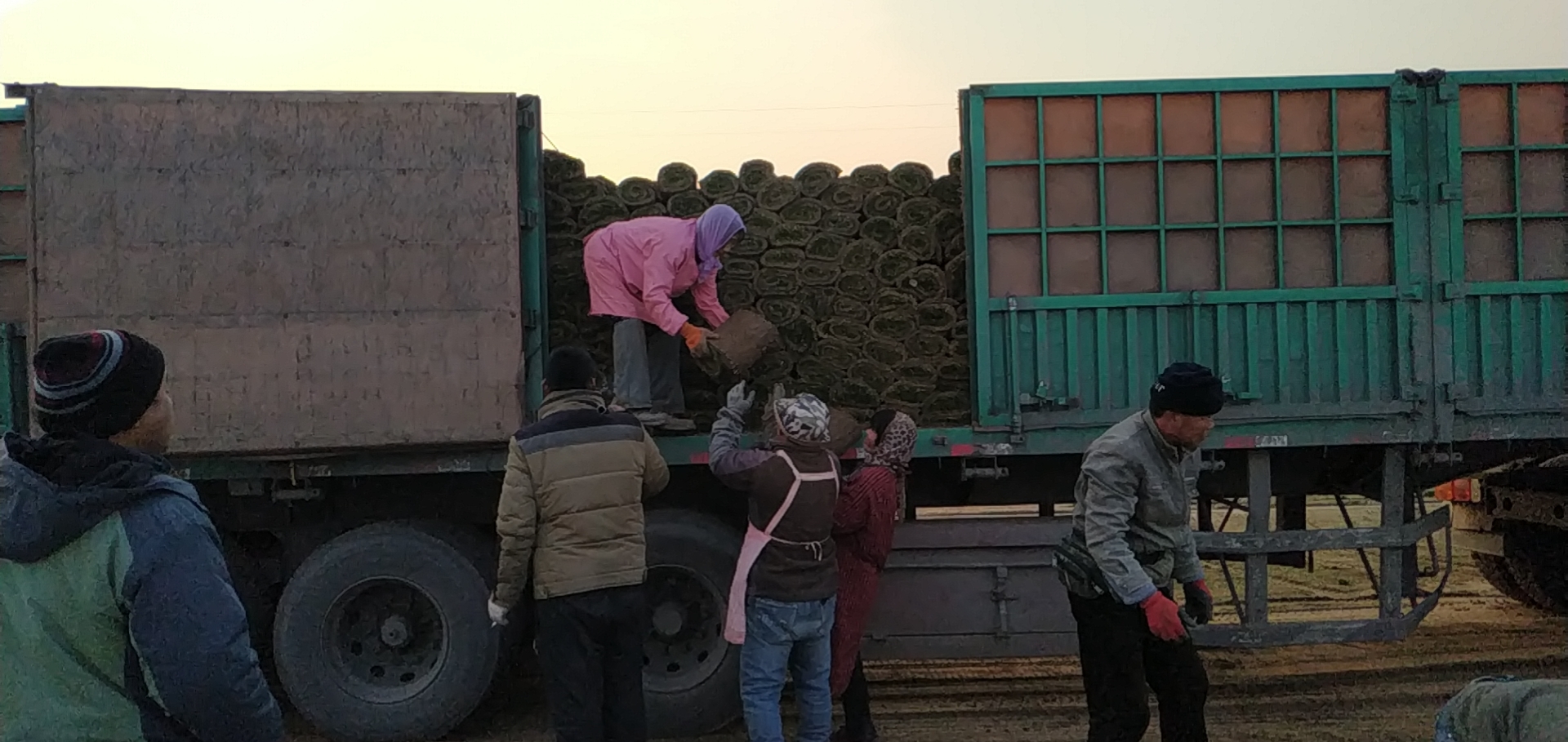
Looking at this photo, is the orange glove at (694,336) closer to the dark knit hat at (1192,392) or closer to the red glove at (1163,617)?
the dark knit hat at (1192,392)

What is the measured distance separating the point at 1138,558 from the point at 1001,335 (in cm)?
173

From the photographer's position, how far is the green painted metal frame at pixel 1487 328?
18.3 feet

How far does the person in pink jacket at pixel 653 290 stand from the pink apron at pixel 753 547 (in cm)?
101

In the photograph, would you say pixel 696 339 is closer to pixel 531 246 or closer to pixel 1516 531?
pixel 531 246

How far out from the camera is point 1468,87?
5648 mm

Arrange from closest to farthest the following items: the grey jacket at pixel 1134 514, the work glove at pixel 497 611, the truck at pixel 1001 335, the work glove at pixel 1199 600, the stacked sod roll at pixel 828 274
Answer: the grey jacket at pixel 1134 514 → the work glove at pixel 1199 600 → the work glove at pixel 497 611 → the truck at pixel 1001 335 → the stacked sod roll at pixel 828 274

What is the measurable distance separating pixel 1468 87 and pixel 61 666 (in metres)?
6.25

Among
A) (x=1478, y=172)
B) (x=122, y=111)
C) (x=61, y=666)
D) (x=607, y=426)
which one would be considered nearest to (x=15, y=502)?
(x=61, y=666)

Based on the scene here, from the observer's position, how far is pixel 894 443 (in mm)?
5168

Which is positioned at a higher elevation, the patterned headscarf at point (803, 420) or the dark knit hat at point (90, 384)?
the dark knit hat at point (90, 384)

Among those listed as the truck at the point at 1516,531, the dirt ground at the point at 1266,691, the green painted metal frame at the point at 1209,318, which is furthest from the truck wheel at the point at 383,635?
the truck at the point at 1516,531

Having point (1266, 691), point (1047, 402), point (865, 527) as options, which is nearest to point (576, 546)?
point (865, 527)

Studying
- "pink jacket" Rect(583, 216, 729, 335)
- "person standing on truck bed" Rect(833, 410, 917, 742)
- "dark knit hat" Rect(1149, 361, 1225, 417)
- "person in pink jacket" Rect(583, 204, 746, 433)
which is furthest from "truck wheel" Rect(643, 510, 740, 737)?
"dark knit hat" Rect(1149, 361, 1225, 417)

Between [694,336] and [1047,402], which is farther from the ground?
[694,336]
